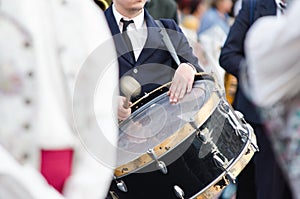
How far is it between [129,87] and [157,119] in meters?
0.18

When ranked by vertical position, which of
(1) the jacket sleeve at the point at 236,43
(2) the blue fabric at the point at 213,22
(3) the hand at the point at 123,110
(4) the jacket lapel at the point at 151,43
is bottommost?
(2) the blue fabric at the point at 213,22

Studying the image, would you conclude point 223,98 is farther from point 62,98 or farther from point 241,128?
point 62,98

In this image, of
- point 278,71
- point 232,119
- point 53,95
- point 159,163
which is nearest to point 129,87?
point 159,163

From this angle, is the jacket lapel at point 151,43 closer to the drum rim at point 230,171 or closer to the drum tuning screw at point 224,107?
the drum tuning screw at point 224,107

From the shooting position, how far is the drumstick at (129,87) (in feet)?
12.7

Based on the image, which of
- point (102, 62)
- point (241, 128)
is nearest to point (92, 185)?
point (102, 62)

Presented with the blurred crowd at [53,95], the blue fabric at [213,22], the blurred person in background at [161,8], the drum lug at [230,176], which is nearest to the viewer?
the blurred crowd at [53,95]

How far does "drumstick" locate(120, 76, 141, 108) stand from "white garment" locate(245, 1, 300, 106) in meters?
1.32

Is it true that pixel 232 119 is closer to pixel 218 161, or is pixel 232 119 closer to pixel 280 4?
pixel 218 161

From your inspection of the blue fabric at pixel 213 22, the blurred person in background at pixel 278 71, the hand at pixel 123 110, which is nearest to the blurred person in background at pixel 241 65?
the hand at pixel 123 110

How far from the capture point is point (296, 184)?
279cm

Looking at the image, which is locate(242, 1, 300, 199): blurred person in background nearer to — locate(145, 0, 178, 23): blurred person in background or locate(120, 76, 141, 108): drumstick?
locate(120, 76, 141, 108): drumstick

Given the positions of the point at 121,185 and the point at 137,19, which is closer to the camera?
the point at 121,185

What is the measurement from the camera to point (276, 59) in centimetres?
245
